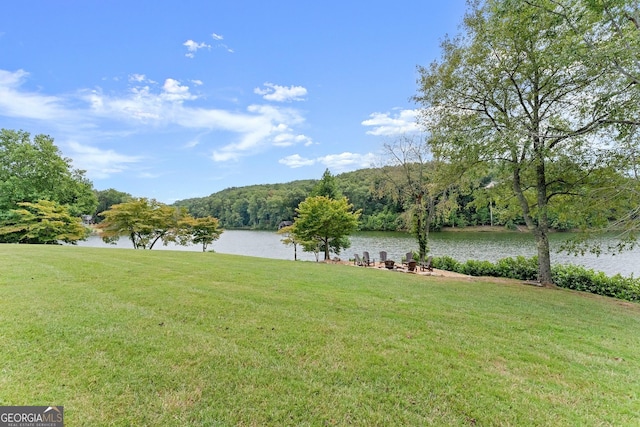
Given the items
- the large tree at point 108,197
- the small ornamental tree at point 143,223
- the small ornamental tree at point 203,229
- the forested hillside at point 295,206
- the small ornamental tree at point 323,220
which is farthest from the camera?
the large tree at point 108,197

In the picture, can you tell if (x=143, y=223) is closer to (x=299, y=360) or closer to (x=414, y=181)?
(x=414, y=181)

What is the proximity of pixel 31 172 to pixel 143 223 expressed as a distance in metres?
10.8

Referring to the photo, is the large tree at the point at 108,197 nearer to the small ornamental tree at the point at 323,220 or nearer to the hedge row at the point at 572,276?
the small ornamental tree at the point at 323,220

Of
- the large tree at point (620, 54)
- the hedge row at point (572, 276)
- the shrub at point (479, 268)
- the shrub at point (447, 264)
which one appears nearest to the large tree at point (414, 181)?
the shrub at point (447, 264)

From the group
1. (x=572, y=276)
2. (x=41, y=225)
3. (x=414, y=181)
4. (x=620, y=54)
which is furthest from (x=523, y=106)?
(x=41, y=225)

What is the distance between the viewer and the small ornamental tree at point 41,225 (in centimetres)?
2023

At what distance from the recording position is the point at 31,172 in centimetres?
2394

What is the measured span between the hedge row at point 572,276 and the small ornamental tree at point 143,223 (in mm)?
22234

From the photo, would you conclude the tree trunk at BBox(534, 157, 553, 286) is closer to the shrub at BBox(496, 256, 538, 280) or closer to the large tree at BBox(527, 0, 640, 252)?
the large tree at BBox(527, 0, 640, 252)

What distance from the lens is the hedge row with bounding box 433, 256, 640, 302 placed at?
10781 mm

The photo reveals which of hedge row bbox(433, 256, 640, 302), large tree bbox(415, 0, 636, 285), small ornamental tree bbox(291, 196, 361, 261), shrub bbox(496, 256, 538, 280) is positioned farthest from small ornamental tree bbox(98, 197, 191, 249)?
shrub bbox(496, 256, 538, 280)

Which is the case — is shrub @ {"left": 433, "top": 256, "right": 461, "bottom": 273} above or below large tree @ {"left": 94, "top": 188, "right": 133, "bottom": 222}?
below

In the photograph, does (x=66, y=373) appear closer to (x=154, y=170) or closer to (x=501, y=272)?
(x=501, y=272)

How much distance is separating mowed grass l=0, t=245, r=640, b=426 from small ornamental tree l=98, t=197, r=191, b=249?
58.5 ft
